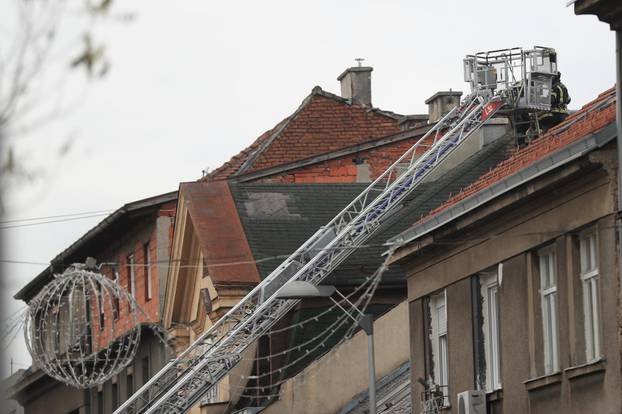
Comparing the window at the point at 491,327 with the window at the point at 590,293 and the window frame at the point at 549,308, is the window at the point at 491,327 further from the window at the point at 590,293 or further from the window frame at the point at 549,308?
the window at the point at 590,293

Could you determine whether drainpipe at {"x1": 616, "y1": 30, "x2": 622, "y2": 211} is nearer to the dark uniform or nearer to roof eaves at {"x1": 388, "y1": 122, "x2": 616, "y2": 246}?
roof eaves at {"x1": 388, "y1": 122, "x2": 616, "y2": 246}

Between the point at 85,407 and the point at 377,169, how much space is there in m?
13.2

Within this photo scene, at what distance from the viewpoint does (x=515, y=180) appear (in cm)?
2033

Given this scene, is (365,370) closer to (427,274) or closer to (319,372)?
(319,372)

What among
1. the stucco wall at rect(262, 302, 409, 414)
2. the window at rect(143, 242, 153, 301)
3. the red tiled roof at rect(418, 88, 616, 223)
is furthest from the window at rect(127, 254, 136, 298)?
the red tiled roof at rect(418, 88, 616, 223)

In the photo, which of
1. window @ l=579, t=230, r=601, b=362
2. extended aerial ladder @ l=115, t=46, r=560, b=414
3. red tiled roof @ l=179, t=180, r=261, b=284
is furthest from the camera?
red tiled roof @ l=179, t=180, r=261, b=284

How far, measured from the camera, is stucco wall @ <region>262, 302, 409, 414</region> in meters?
31.6

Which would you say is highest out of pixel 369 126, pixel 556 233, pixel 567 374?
pixel 369 126

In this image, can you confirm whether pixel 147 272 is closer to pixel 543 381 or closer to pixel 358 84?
pixel 358 84

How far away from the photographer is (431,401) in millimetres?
23984

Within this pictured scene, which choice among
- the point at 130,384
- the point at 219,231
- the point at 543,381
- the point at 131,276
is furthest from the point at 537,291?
the point at 131,276

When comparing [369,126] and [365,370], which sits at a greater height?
[369,126]

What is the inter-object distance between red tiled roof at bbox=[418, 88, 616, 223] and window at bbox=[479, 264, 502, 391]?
3.91 ft

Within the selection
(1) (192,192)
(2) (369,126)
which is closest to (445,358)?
(1) (192,192)
